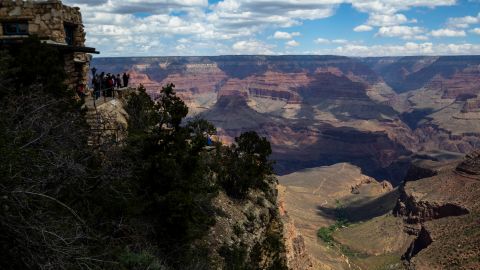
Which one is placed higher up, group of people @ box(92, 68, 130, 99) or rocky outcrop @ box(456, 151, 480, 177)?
group of people @ box(92, 68, 130, 99)

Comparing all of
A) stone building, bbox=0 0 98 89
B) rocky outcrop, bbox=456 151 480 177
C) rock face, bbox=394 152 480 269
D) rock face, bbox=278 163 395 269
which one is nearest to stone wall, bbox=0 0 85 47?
stone building, bbox=0 0 98 89

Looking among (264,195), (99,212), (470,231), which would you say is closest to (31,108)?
(99,212)

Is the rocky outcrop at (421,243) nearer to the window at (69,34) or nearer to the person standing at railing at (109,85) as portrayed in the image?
the person standing at railing at (109,85)

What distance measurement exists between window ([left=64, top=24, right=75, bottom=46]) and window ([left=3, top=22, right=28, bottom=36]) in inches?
114

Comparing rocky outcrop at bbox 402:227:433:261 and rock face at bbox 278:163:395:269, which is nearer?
rocky outcrop at bbox 402:227:433:261

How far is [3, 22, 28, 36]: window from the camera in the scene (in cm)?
2692

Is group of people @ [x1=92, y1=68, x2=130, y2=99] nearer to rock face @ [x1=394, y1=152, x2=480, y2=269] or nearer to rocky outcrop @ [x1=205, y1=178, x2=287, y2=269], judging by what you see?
rocky outcrop @ [x1=205, y1=178, x2=287, y2=269]

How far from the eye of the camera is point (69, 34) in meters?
30.3

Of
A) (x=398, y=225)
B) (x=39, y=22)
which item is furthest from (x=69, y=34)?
(x=398, y=225)

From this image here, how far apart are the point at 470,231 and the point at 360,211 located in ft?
245

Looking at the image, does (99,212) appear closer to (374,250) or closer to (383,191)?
(374,250)

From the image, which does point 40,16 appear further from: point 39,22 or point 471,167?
point 471,167

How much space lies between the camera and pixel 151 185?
2128 cm

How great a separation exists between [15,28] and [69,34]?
3.81 meters
